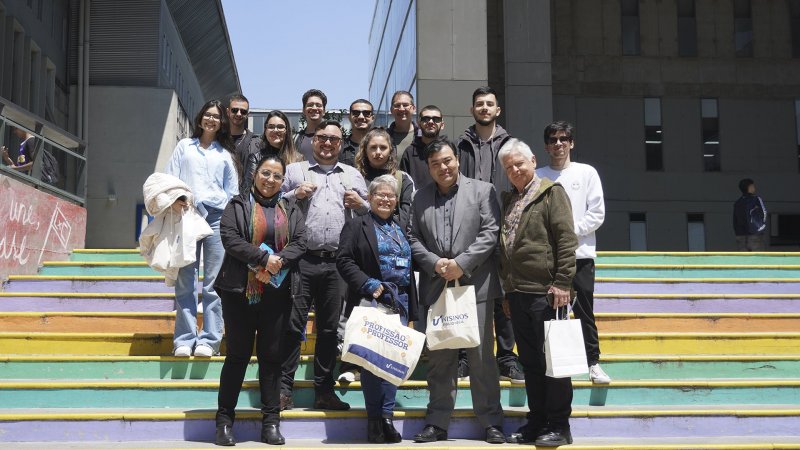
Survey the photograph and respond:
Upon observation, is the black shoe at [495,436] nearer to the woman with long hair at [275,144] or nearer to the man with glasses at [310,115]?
the woman with long hair at [275,144]

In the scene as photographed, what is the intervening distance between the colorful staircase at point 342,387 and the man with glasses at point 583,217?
34 centimetres

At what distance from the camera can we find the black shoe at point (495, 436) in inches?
→ 224

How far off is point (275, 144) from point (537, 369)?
2.91 meters

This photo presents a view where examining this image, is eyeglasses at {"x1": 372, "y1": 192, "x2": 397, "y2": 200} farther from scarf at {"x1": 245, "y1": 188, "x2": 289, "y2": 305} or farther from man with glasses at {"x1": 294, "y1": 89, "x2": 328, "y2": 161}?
man with glasses at {"x1": 294, "y1": 89, "x2": 328, "y2": 161}

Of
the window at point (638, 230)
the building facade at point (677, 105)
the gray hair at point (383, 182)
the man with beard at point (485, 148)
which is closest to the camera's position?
the gray hair at point (383, 182)

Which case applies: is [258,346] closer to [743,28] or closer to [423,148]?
[423,148]

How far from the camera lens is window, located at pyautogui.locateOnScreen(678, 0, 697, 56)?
86.0 ft

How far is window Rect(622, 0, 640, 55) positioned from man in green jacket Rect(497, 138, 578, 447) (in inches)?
855

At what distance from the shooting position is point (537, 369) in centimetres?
570

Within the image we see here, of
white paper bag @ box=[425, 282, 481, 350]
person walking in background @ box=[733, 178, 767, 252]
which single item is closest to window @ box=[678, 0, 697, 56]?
person walking in background @ box=[733, 178, 767, 252]

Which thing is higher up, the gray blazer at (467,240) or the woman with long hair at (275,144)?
the woman with long hair at (275,144)

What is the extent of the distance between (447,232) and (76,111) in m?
17.2

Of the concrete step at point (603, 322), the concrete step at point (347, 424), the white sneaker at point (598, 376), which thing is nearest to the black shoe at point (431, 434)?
the concrete step at point (347, 424)

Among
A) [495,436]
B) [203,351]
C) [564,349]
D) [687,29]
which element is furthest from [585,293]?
[687,29]
